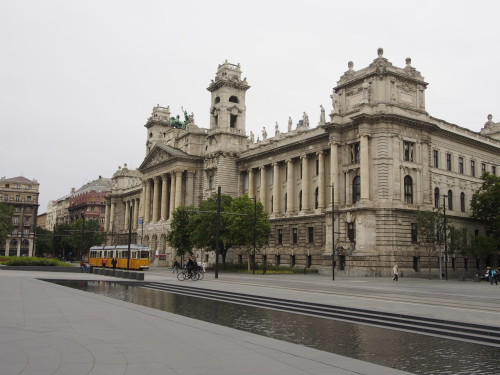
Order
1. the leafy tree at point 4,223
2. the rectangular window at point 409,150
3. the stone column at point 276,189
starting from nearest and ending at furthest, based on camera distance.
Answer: the rectangular window at point 409,150 → the stone column at point 276,189 → the leafy tree at point 4,223

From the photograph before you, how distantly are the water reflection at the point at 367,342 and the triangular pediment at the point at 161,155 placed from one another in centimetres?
7120

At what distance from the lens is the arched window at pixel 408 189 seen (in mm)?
60156

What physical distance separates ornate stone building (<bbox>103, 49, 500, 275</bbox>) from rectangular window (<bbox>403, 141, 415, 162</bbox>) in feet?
0.41

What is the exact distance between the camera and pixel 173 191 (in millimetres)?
94312

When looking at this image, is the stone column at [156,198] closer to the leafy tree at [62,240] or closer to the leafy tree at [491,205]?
the leafy tree at [62,240]

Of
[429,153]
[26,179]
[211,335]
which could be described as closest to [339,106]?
[429,153]

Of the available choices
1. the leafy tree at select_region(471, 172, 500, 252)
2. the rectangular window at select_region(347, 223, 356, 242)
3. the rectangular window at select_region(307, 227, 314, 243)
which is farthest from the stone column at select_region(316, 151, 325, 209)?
the leafy tree at select_region(471, 172, 500, 252)

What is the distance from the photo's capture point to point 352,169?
202ft

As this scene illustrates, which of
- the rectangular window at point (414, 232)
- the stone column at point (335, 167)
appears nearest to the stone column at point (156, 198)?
the stone column at point (335, 167)

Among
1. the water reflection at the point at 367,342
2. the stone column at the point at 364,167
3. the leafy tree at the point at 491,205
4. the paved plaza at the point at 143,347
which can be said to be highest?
the stone column at the point at 364,167

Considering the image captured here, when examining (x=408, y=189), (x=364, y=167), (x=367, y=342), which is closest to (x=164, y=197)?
(x=364, y=167)

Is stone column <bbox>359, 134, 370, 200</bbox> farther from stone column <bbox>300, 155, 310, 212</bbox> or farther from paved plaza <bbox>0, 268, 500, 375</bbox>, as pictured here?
paved plaza <bbox>0, 268, 500, 375</bbox>

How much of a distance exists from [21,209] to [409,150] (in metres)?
130

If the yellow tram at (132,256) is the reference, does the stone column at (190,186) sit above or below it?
above
